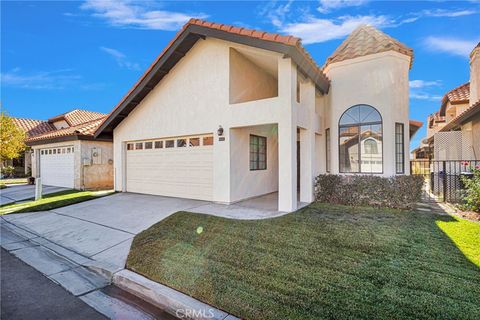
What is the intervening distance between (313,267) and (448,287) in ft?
6.02

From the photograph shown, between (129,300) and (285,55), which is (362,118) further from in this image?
(129,300)

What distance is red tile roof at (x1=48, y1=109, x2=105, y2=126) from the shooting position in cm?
2189

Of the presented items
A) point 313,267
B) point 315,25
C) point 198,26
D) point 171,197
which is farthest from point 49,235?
point 315,25

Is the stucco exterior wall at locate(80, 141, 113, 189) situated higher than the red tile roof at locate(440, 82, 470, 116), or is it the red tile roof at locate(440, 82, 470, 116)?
the red tile roof at locate(440, 82, 470, 116)

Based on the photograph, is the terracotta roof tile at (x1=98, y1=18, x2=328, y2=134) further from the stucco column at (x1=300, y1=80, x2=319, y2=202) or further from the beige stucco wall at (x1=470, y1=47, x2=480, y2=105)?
the beige stucco wall at (x1=470, y1=47, x2=480, y2=105)

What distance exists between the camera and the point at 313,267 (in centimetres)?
402

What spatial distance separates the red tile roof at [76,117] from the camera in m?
21.9

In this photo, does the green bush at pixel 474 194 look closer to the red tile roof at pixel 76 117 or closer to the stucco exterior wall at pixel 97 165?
the stucco exterior wall at pixel 97 165

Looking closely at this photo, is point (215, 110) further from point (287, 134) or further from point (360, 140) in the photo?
point (360, 140)

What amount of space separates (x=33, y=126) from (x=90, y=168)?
17.9 metres

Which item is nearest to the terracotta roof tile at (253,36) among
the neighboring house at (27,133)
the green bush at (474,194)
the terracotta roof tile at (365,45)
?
the terracotta roof tile at (365,45)

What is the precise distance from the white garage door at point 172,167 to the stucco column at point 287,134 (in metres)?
3.24

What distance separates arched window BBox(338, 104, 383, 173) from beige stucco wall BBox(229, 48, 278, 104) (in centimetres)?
381

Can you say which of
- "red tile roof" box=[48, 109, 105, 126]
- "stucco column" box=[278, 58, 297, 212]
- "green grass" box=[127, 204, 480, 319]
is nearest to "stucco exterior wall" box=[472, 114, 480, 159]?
"green grass" box=[127, 204, 480, 319]
